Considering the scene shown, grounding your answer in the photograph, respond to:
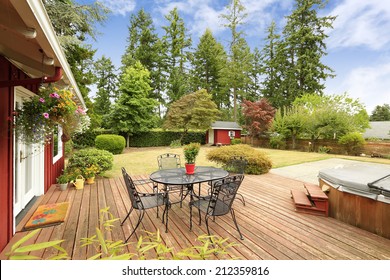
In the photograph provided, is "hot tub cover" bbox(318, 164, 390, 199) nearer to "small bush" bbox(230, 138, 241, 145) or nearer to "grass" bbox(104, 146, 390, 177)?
"grass" bbox(104, 146, 390, 177)

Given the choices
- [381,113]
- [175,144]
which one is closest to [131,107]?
[175,144]

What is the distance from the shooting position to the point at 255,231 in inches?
108

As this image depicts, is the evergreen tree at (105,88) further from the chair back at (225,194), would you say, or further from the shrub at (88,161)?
the chair back at (225,194)

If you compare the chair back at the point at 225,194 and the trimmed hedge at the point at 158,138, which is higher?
the trimmed hedge at the point at 158,138

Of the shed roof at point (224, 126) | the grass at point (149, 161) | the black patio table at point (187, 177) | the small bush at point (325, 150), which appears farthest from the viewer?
the shed roof at point (224, 126)

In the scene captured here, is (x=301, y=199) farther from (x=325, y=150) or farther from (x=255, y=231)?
(x=325, y=150)

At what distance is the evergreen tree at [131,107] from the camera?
48.9 feet

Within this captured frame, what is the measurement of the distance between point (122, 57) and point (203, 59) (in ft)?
31.6

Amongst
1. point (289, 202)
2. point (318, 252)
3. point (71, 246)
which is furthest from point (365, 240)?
point (71, 246)

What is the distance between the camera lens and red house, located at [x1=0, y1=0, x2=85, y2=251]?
134 cm

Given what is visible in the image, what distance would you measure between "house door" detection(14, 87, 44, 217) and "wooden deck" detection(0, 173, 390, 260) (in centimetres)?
23

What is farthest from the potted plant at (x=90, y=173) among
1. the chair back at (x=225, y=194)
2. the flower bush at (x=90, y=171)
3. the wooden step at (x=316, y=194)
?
the wooden step at (x=316, y=194)
